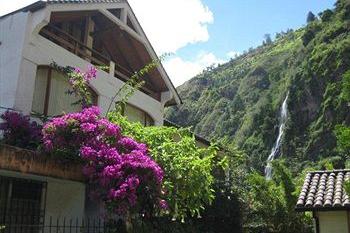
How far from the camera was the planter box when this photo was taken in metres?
10.3

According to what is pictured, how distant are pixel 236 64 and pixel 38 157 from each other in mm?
163158

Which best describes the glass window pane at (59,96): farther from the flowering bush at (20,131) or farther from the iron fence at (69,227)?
the iron fence at (69,227)

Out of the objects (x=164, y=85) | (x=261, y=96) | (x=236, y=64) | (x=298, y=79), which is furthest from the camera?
(x=236, y=64)

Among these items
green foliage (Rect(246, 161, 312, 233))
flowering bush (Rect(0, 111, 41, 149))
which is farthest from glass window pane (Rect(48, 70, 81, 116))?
green foliage (Rect(246, 161, 312, 233))

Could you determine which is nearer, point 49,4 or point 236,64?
point 49,4

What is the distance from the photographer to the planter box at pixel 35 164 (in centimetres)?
1033

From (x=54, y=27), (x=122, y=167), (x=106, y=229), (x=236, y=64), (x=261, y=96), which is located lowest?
(x=106, y=229)

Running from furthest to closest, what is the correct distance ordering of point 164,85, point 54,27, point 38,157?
point 164,85, point 54,27, point 38,157

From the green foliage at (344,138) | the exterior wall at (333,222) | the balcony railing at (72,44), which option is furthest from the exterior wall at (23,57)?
the exterior wall at (333,222)

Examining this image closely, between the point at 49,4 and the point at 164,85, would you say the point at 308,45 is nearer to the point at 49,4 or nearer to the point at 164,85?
the point at 164,85

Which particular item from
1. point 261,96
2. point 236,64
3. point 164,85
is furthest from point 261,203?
point 236,64

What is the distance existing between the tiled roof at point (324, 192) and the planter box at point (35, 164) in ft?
23.2

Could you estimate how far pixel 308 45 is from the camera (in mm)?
95688

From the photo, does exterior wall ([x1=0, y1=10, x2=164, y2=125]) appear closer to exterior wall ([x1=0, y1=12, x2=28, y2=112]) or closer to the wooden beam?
exterior wall ([x1=0, y1=12, x2=28, y2=112])
